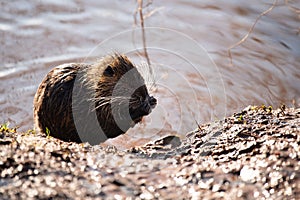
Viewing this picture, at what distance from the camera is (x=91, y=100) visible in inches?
152

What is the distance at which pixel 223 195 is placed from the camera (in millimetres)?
2281

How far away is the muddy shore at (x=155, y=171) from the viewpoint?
7.47 feet

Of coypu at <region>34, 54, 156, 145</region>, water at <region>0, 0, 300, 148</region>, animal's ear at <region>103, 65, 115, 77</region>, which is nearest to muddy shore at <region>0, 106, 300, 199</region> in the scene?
coypu at <region>34, 54, 156, 145</region>

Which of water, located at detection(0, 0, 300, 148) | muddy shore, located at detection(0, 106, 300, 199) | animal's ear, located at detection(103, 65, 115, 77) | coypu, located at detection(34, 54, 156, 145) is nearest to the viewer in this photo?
muddy shore, located at detection(0, 106, 300, 199)

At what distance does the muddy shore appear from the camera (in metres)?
2.28

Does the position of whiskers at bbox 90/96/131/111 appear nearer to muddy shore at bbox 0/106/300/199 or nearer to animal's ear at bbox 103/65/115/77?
animal's ear at bbox 103/65/115/77

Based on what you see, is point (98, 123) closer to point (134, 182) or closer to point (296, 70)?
point (134, 182)

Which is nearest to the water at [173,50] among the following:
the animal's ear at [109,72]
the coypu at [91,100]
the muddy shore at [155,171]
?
the coypu at [91,100]

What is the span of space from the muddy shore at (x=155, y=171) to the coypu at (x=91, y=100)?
1.03m

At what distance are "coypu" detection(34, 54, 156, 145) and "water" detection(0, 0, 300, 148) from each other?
2.72 ft

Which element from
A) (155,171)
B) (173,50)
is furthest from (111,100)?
(173,50)

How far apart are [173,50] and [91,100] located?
94.6 inches

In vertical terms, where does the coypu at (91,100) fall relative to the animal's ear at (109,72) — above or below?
below

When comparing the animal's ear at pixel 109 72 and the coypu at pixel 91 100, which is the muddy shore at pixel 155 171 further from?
the animal's ear at pixel 109 72
